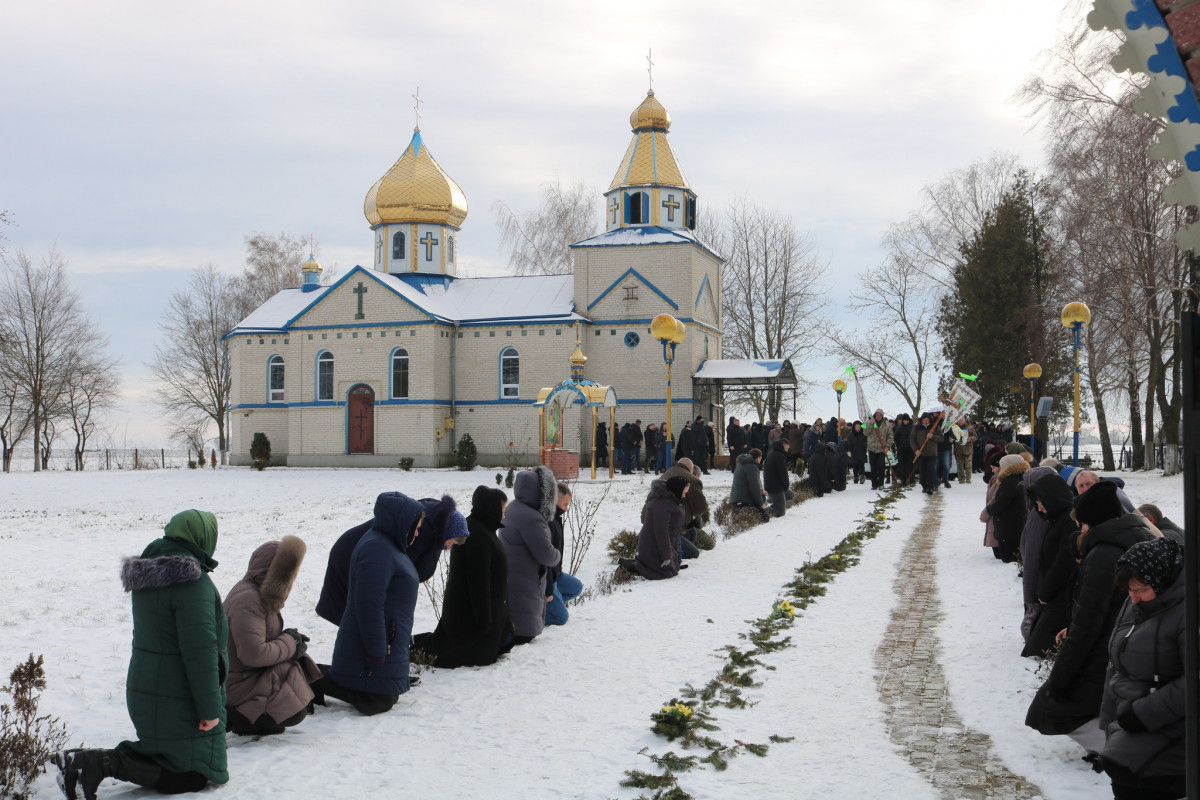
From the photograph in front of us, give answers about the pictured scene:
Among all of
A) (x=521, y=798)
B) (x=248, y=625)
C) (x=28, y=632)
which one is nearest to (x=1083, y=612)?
(x=521, y=798)

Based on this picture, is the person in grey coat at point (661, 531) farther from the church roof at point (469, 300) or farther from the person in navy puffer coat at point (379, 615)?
the church roof at point (469, 300)

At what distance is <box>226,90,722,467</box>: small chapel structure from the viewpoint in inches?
1367

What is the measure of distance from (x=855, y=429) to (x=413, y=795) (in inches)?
796

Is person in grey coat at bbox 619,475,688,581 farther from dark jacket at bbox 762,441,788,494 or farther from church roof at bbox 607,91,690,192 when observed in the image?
church roof at bbox 607,91,690,192

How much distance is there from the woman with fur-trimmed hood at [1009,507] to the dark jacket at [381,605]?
7.07 meters

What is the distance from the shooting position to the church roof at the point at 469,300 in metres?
35.4

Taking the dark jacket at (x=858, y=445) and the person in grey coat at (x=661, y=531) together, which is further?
the dark jacket at (x=858, y=445)

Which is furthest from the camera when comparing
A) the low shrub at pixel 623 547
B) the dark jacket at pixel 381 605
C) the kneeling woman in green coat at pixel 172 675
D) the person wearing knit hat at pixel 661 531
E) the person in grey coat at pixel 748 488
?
the person in grey coat at pixel 748 488

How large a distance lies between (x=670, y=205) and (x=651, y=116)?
3.16 metres

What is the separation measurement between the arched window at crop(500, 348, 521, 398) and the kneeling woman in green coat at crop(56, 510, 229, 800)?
99.7 feet

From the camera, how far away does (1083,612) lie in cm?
539

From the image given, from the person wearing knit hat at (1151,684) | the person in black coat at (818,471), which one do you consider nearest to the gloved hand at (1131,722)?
the person wearing knit hat at (1151,684)

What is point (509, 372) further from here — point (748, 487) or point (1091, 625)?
point (1091, 625)

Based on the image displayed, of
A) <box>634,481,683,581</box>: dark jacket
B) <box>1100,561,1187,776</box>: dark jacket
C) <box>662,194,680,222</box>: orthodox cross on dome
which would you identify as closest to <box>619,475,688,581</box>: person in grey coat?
<box>634,481,683,581</box>: dark jacket
